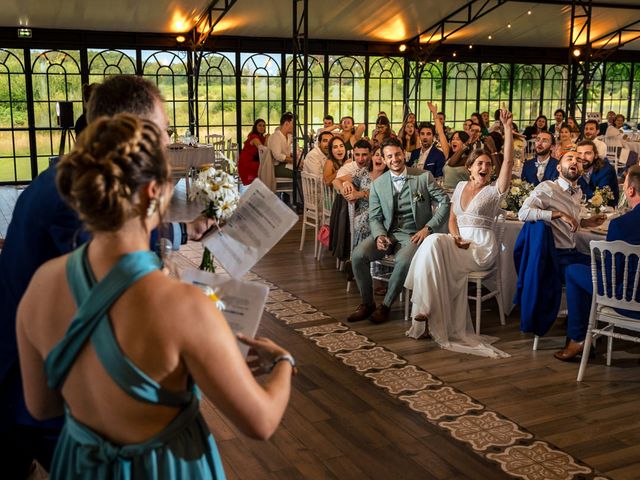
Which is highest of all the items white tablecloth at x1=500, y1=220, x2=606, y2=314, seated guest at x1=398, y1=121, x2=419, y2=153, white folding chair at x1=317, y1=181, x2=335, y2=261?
seated guest at x1=398, y1=121, x2=419, y2=153

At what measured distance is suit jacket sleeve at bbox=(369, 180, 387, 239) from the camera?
19.5 ft

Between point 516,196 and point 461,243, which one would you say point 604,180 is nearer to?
point 516,196

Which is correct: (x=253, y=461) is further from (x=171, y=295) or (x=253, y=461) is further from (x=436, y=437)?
(x=171, y=295)

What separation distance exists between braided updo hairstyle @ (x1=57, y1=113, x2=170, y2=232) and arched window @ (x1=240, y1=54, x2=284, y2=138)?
15.0m

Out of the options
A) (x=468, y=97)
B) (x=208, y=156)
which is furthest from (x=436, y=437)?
(x=468, y=97)

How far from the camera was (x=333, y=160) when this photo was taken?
7961mm

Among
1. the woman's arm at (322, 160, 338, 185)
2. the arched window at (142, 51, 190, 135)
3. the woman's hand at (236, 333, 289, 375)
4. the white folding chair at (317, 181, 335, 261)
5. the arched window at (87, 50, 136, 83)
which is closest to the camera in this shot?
the woman's hand at (236, 333, 289, 375)

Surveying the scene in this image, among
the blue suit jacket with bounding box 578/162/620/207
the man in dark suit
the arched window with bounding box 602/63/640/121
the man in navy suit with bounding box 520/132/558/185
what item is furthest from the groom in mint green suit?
the arched window with bounding box 602/63/640/121

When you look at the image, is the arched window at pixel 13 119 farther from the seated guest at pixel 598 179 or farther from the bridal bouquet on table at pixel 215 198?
the bridal bouquet on table at pixel 215 198

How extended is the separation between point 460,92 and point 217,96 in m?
6.41

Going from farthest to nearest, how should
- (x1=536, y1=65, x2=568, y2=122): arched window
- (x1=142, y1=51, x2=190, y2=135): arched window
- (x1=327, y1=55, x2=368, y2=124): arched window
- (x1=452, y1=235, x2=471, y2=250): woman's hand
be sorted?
(x1=536, y1=65, x2=568, y2=122): arched window → (x1=327, y1=55, x2=368, y2=124): arched window → (x1=142, y1=51, x2=190, y2=135): arched window → (x1=452, y1=235, x2=471, y2=250): woman's hand

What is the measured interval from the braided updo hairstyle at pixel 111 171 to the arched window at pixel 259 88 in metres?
15.0

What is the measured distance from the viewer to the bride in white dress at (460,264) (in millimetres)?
5223

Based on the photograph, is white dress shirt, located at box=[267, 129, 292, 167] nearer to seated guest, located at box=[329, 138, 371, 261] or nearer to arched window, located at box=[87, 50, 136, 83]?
seated guest, located at box=[329, 138, 371, 261]
